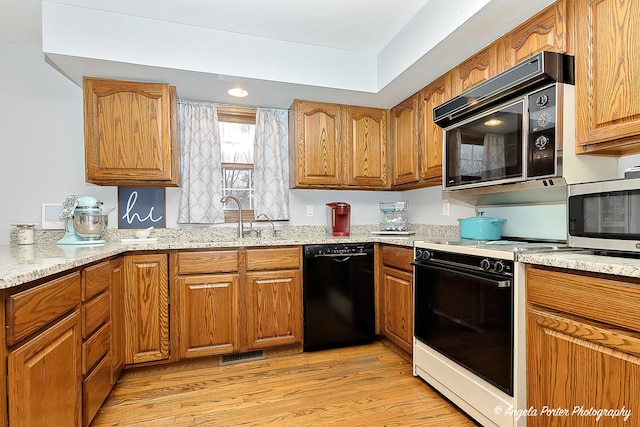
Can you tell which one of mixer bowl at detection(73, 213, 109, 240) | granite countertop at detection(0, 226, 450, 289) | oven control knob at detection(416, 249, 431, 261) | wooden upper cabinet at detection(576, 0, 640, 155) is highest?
wooden upper cabinet at detection(576, 0, 640, 155)

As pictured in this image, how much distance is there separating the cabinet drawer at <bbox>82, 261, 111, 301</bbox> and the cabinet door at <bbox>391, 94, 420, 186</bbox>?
229 centimetres

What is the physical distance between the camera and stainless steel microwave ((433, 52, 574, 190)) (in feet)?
4.99

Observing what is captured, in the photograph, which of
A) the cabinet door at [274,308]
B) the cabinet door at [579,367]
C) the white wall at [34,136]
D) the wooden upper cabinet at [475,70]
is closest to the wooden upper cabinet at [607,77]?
the wooden upper cabinet at [475,70]

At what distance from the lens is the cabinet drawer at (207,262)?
2.28 metres

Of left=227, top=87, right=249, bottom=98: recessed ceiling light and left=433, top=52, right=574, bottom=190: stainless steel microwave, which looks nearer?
left=433, top=52, right=574, bottom=190: stainless steel microwave

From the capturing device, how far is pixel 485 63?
2012mm

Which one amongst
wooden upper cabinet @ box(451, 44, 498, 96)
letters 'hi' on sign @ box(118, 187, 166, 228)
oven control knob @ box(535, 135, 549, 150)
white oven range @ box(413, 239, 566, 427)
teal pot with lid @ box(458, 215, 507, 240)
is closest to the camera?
white oven range @ box(413, 239, 566, 427)

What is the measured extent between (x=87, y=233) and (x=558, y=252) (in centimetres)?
278

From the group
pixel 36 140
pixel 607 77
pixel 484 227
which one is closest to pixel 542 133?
pixel 607 77

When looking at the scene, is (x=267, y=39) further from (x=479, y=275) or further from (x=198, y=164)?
(x=479, y=275)

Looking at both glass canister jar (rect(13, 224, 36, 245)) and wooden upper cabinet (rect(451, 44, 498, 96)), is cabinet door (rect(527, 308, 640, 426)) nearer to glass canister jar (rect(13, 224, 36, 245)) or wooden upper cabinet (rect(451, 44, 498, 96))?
wooden upper cabinet (rect(451, 44, 498, 96))

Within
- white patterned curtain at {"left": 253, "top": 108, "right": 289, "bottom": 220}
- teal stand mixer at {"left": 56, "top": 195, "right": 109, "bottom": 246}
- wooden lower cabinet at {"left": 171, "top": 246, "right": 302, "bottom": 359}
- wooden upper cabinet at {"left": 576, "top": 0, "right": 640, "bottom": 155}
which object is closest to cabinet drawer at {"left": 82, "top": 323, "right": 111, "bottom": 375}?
Result: wooden lower cabinet at {"left": 171, "top": 246, "right": 302, "bottom": 359}

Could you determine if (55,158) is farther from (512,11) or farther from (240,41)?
(512,11)

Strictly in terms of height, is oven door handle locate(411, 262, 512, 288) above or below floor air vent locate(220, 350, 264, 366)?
above
